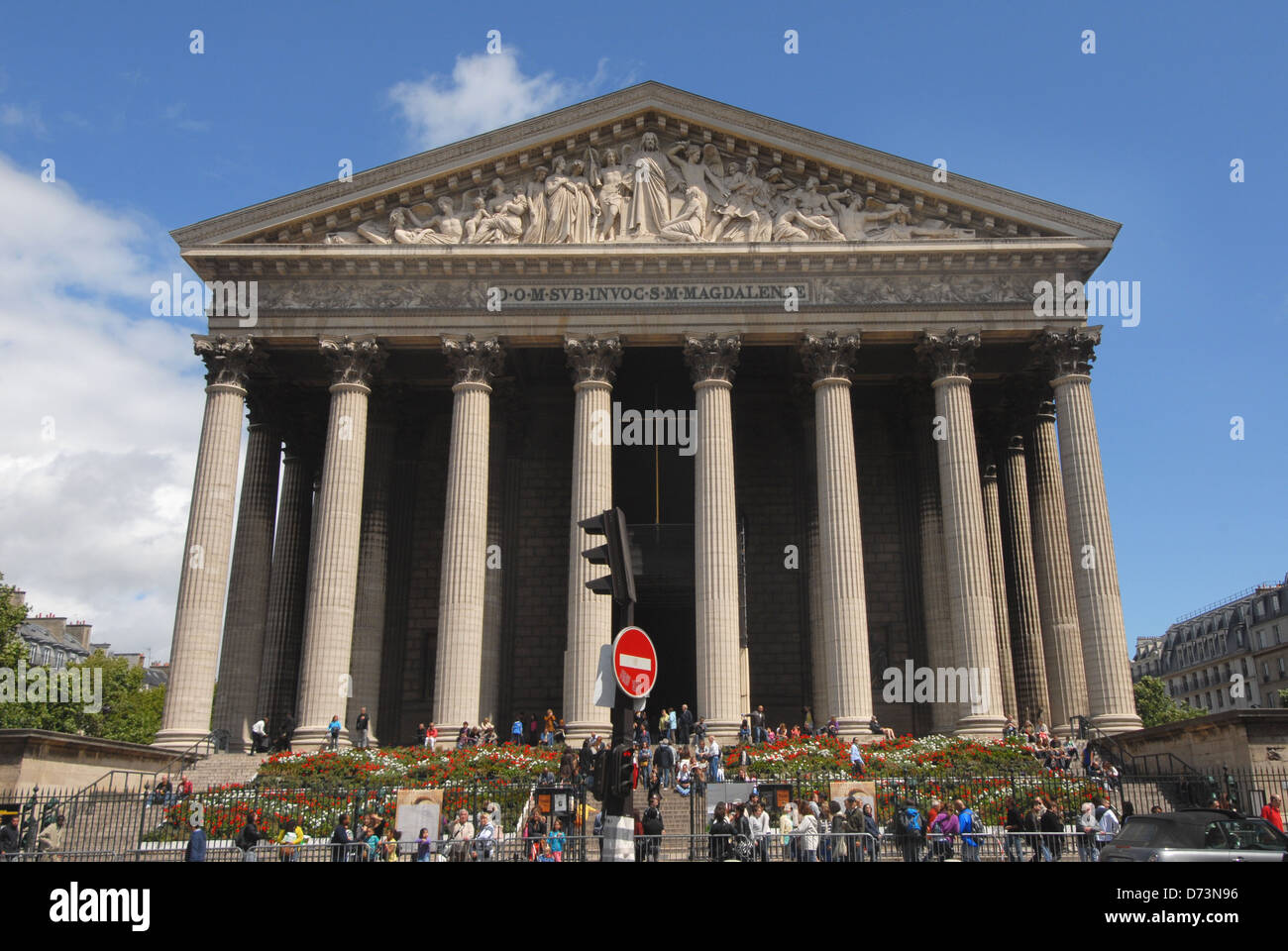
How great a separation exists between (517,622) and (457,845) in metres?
18.5

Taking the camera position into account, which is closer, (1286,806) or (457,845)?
(457,845)

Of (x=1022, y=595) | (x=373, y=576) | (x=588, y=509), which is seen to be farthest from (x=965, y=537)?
(x=373, y=576)

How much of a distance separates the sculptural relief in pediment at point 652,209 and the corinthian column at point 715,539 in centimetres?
384

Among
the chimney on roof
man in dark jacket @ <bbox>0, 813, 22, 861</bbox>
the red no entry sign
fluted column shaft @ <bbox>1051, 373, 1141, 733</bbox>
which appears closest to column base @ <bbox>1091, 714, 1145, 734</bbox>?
fluted column shaft @ <bbox>1051, 373, 1141, 733</bbox>

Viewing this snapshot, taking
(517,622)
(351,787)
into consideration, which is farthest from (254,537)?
(351,787)

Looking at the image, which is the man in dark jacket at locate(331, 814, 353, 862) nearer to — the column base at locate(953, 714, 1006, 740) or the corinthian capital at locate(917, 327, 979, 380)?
the column base at locate(953, 714, 1006, 740)

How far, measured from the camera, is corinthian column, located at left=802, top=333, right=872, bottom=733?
28.8 metres

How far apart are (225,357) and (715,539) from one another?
15.4m

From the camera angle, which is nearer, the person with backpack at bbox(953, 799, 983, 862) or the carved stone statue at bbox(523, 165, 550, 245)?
the person with backpack at bbox(953, 799, 983, 862)

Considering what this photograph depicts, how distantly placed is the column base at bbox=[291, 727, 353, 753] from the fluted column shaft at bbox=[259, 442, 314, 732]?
6101 millimetres

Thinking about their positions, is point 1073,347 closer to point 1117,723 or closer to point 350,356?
point 1117,723
